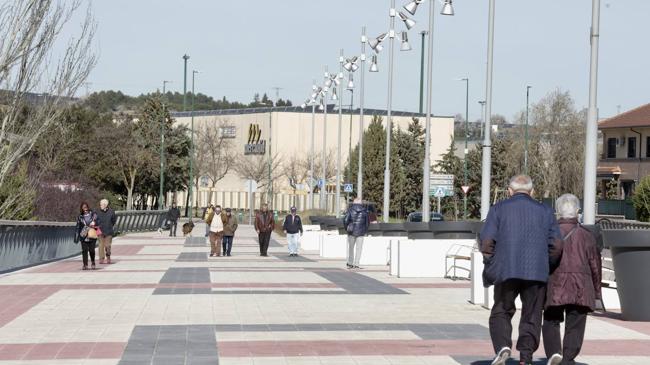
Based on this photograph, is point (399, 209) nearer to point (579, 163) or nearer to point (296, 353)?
point (579, 163)

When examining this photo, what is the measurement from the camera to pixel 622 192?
288ft

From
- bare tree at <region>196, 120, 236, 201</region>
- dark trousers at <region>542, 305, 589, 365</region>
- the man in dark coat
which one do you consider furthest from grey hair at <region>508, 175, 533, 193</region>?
bare tree at <region>196, 120, 236, 201</region>

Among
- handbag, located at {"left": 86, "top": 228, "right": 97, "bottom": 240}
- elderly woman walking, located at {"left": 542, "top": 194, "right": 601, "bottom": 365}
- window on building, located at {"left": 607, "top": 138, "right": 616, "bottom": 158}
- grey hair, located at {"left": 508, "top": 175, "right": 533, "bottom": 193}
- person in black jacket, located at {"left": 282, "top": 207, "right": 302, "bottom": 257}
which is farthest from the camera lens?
window on building, located at {"left": 607, "top": 138, "right": 616, "bottom": 158}

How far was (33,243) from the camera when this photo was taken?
30516 millimetres

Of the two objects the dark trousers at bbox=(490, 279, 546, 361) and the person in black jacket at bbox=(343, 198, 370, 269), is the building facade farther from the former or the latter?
the dark trousers at bbox=(490, 279, 546, 361)

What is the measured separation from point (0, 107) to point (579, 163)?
60.7 m

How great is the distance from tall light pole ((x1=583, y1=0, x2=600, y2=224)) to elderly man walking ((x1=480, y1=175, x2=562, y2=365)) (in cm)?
812

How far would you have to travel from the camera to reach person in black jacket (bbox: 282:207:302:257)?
1518 inches

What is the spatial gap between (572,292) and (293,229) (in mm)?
28063

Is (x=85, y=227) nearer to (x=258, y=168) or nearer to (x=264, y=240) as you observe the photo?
(x=264, y=240)

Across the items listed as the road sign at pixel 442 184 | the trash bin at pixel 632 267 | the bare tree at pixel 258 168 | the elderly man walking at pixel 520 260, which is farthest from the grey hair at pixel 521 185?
the bare tree at pixel 258 168

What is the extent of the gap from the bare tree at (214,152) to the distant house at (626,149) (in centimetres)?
3286

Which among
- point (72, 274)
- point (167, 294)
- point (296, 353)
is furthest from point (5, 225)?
point (296, 353)

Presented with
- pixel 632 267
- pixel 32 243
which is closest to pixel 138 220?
pixel 32 243
